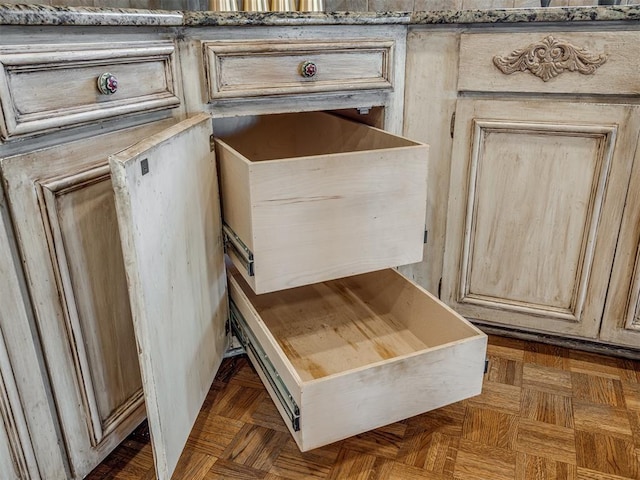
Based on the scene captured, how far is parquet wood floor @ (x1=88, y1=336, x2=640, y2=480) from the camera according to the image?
3.29 ft

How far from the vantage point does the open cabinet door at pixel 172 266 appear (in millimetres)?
744

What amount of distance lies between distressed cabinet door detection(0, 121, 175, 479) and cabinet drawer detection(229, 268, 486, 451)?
0.95 feet

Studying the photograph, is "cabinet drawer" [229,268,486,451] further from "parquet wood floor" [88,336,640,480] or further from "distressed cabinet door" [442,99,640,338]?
"distressed cabinet door" [442,99,640,338]

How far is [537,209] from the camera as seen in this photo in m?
1.25

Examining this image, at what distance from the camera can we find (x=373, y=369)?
0.90 m

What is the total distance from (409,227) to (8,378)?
0.76 metres

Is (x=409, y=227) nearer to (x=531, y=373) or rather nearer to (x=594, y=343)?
(x=531, y=373)

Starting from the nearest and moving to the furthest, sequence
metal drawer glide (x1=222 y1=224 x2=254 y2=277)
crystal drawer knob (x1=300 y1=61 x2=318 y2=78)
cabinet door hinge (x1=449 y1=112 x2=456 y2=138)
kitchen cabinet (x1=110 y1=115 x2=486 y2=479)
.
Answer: kitchen cabinet (x1=110 y1=115 x2=486 y2=479) → metal drawer glide (x1=222 y1=224 x2=254 y2=277) → crystal drawer knob (x1=300 y1=61 x2=318 y2=78) → cabinet door hinge (x1=449 y1=112 x2=456 y2=138)

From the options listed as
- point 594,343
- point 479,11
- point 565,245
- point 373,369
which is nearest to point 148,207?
point 373,369

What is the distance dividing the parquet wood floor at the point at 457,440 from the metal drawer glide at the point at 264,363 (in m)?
0.13

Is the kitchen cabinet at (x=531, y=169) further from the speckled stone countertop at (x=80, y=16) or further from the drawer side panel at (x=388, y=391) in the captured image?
the speckled stone countertop at (x=80, y=16)

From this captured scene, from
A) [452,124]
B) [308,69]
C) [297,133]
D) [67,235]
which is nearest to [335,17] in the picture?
[308,69]

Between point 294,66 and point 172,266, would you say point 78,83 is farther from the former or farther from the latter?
point 294,66

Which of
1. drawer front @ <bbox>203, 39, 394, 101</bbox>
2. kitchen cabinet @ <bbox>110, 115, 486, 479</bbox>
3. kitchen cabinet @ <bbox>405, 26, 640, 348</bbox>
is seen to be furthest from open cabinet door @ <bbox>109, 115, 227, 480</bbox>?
kitchen cabinet @ <bbox>405, 26, 640, 348</bbox>
